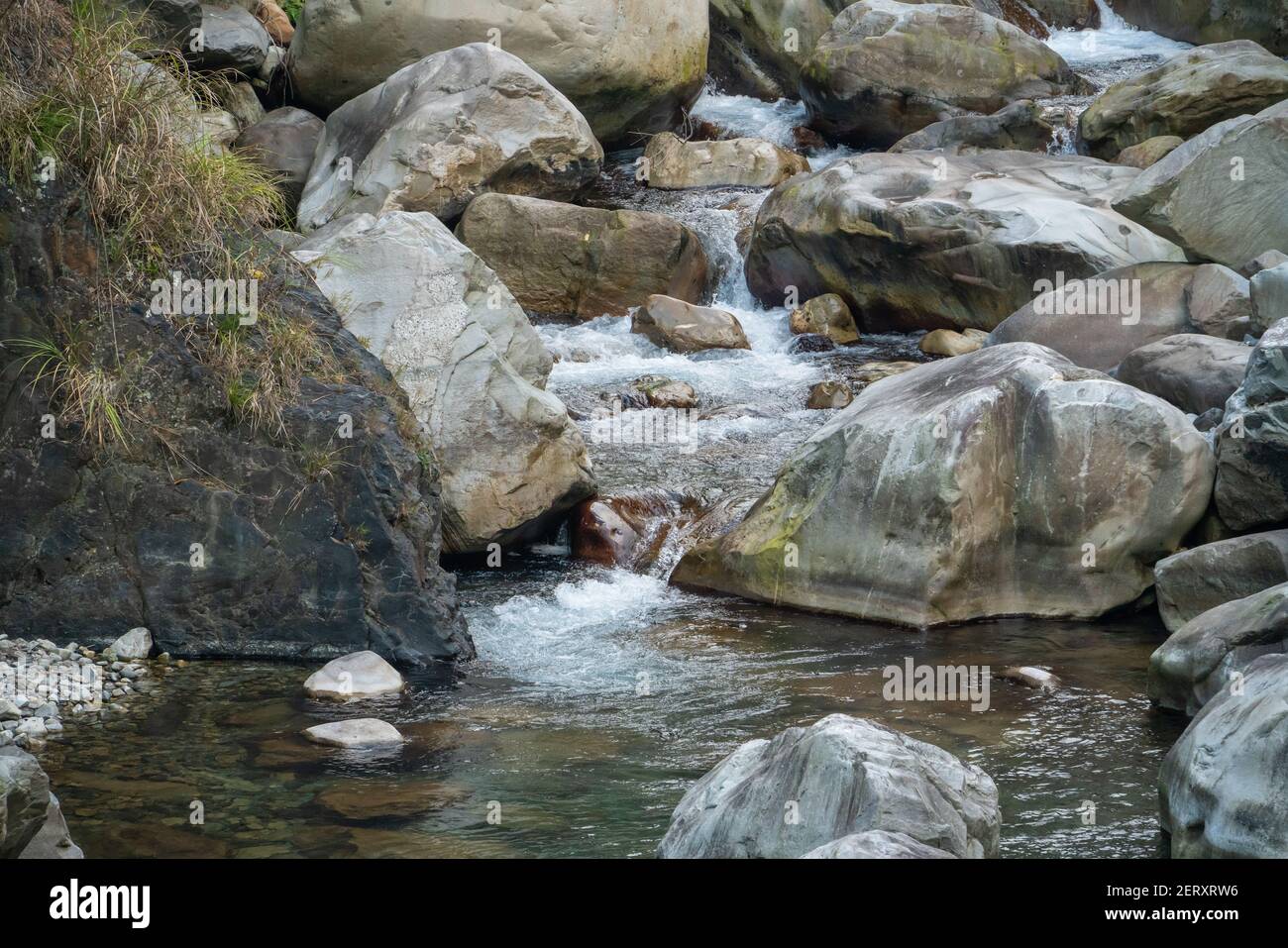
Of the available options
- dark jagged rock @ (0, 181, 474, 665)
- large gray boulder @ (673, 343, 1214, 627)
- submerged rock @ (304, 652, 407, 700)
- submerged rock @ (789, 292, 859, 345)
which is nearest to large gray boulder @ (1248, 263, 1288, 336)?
large gray boulder @ (673, 343, 1214, 627)

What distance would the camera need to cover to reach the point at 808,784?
13.3ft

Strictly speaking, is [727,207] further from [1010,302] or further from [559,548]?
[559,548]

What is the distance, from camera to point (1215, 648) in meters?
6.05

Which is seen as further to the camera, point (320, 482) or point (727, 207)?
point (727, 207)

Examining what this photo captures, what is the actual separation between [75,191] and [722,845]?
16.3 ft

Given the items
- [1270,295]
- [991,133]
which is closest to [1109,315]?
[1270,295]

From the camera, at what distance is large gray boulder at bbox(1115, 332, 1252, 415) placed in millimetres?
8836

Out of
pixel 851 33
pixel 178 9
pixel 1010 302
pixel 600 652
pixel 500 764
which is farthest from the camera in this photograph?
pixel 851 33

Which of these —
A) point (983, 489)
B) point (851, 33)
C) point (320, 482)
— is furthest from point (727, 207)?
point (320, 482)

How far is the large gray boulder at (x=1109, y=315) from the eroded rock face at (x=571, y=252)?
12.8 ft

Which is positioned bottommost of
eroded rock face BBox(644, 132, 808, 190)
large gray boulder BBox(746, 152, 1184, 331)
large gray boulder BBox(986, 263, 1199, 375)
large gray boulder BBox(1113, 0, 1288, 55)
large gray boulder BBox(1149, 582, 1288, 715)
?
large gray boulder BBox(1149, 582, 1288, 715)

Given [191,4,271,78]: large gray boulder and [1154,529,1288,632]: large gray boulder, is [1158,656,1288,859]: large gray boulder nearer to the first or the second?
[1154,529,1288,632]: large gray boulder

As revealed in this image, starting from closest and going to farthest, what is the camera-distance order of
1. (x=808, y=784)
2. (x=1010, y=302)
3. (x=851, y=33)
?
(x=808, y=784)
(x=1010, y=302)
(x=851, y=33)

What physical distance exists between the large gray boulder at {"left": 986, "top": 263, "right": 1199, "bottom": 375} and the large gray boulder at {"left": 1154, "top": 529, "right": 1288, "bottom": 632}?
3.05m
